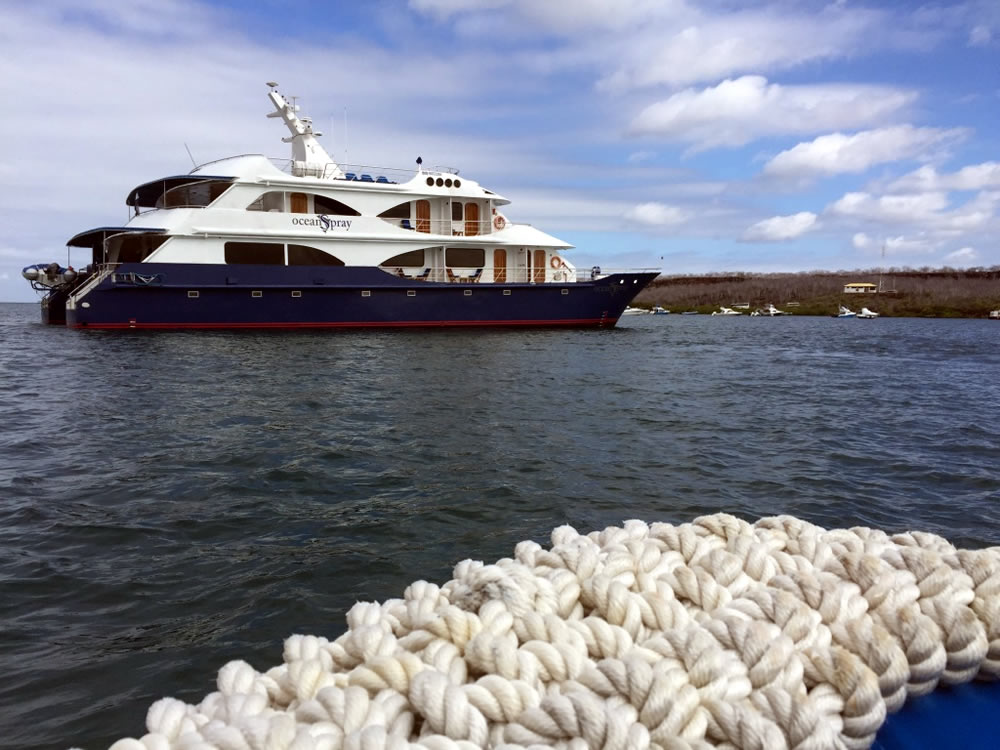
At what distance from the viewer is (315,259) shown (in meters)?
24.0

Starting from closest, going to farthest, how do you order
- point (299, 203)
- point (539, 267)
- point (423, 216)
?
1. point (299, 203)
2. point (423, 216)
3. point (539, 267)

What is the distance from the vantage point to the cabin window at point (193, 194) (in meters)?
23.6

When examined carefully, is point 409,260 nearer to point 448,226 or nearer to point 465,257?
point 448,226

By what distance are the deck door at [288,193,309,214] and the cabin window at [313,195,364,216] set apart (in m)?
0.29

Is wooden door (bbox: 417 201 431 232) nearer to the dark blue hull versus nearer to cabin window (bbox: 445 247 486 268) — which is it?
cabin window (bbox: 445 247 486 268)

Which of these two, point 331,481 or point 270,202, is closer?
point 331,481

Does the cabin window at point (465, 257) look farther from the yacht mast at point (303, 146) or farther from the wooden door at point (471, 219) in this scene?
the yacht mast at point (303, 146)

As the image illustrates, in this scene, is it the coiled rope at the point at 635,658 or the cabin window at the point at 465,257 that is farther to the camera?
the cabin window at the point at 465,257

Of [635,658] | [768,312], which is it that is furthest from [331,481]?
[768,312]

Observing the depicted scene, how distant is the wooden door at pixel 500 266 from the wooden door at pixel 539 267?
1.22 m

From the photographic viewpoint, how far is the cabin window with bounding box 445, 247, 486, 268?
26.6m

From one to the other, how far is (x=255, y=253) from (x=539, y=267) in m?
11.0

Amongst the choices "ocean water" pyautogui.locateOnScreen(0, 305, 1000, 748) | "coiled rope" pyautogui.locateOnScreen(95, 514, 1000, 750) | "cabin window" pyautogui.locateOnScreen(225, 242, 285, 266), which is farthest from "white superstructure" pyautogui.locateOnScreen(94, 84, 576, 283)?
"coiled rope" pyautogui.locateOnScreen(95, 514, 1000, 750)

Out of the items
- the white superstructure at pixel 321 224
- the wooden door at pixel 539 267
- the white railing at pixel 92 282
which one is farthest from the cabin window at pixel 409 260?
the white railing at pixel 92 282
